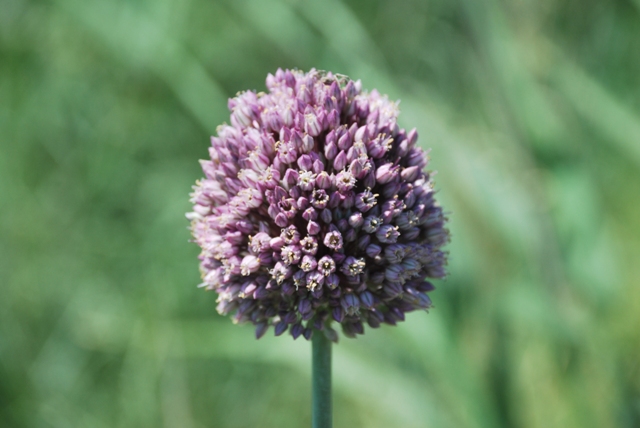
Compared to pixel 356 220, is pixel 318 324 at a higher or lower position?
lower

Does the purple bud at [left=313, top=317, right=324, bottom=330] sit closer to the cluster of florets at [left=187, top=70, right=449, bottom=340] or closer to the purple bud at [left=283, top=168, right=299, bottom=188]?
the cluster of florets at [left=187, top=70, right=449, bottom=340]

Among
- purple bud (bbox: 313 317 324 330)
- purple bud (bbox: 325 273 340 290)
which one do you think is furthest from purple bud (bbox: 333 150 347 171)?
purple bud (bbox: 313 317 324 330)

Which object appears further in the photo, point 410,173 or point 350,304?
point 410,173

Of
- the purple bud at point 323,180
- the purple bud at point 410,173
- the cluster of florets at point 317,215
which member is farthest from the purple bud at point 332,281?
the purple bud at point 410,173

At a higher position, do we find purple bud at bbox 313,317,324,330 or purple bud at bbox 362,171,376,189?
purple bud at bbox 362,171,376,189

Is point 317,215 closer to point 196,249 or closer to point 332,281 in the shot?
point 332,281

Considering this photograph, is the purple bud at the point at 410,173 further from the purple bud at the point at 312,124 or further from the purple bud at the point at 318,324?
the purple bud at the point at 318,324

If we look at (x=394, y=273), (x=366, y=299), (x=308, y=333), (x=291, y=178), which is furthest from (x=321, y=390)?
(x=291, y=178)
